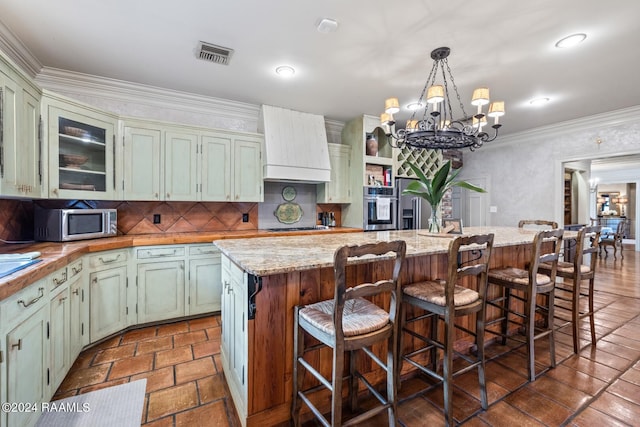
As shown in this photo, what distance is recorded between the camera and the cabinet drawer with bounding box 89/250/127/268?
240cm

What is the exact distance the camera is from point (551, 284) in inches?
83.7

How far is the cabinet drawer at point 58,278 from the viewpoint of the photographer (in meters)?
1.69

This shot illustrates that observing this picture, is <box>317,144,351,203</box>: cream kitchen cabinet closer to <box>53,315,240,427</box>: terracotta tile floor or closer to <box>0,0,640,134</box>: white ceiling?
<box>0,0,640,134</box>: white ceiling

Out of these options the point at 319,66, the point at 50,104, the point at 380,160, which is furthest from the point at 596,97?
the point at 50,104

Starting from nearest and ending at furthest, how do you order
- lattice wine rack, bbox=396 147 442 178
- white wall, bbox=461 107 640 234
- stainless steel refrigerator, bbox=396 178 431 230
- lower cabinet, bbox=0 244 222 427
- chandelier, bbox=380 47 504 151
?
1. lower cabinet, bbox=0 244 222 427
2. chandelier, bbox=380 47 504 151
3. white wall, bbox=461 107 640 234
4. stainless steel refrigerator, bbox=396 178 431 230
5. lattice wine rack, bbox=396 147 442 178

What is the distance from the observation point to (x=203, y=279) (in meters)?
3.05

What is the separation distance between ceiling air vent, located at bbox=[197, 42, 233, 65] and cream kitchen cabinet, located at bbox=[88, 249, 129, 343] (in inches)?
76.2

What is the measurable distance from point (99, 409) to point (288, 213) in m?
2.93

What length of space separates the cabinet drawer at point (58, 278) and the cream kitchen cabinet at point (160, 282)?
84cm

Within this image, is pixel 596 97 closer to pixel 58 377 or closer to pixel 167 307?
pixel 167 307

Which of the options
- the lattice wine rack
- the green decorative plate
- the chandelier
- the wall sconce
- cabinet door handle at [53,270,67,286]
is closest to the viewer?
cabinet door handle at [53,270,67,286]

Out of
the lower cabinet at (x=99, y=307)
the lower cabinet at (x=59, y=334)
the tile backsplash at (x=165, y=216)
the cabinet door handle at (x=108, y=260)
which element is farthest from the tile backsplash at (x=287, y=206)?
the lower cabinet at (x=59, y=334)

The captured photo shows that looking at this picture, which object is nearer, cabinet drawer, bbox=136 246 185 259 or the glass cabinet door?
the glass cabinet door

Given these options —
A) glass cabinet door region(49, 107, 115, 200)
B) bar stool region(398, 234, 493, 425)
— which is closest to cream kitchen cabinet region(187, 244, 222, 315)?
glass cabinet door region(49, 107, 115, 200)
